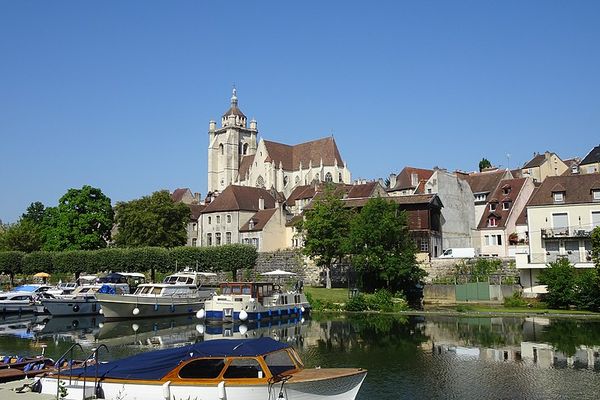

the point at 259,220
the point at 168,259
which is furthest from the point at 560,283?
the point at 259,220

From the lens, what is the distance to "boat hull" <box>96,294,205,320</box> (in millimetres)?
48156

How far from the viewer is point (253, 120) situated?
151 m

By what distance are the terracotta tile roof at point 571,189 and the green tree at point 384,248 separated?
12012 millimetres

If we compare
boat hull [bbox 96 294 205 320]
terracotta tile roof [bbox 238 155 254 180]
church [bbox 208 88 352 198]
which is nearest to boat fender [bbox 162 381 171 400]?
boat hull [bbox 96 294 205 320]

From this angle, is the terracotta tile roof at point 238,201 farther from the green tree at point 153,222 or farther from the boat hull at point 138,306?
the boat hull at point 138,306

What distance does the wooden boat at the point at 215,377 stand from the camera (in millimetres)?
16750

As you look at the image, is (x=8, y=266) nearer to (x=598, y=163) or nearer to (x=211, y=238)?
(x=211, y=238)

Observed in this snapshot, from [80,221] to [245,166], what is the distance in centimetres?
5814

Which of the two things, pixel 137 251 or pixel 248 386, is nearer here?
pixel 248 386

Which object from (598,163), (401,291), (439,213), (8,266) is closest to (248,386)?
(401,291)

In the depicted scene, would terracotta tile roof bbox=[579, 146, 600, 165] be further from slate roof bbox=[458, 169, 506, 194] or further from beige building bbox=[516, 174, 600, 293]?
beige building bbox=[516, 174, 600, 293]

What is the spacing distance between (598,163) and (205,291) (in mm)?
63486

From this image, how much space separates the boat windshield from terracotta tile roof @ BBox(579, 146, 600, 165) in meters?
84.6

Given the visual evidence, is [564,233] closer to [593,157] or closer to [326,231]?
[326,231]
